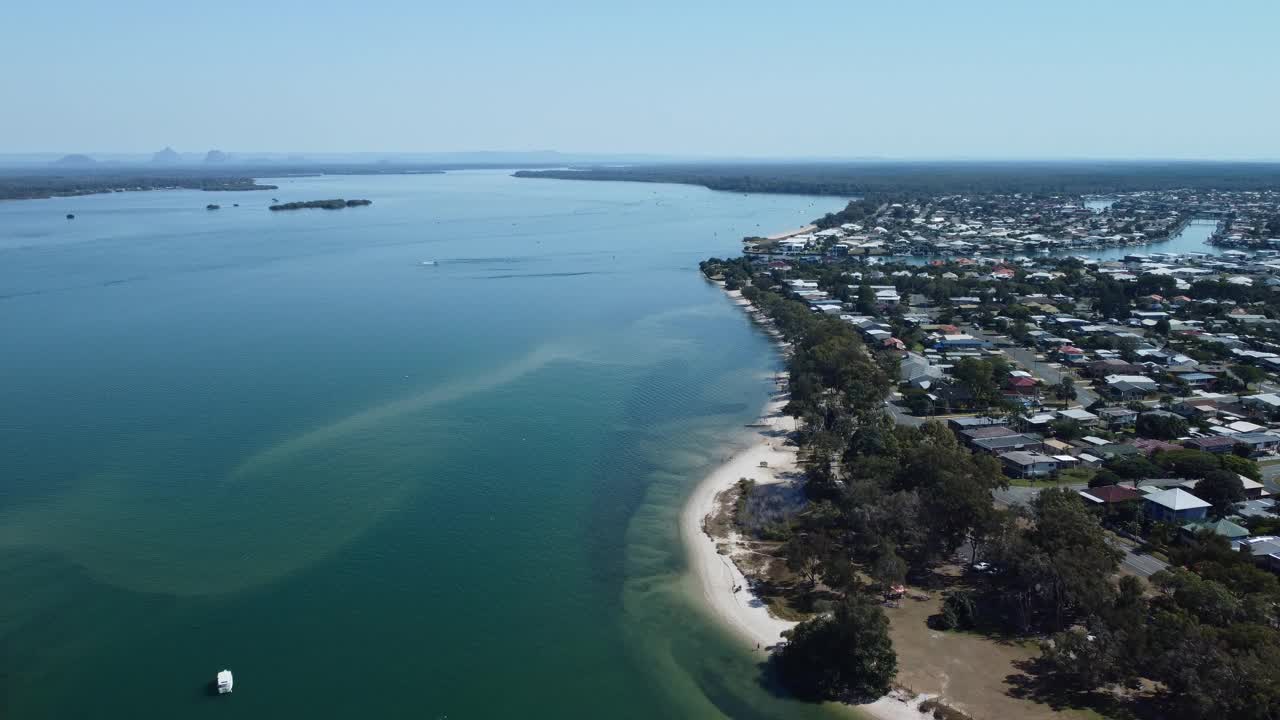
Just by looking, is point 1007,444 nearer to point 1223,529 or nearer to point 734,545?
point 1223,529

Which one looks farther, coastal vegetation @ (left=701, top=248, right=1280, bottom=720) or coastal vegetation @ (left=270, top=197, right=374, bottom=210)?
coastal vegetation @ (left=270, top=197, right=374, bottom=210)

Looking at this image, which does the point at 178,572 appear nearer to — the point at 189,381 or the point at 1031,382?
the point at 189,381

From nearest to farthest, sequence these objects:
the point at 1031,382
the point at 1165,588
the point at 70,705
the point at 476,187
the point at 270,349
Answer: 1. the point at 70,705
2. the point at 1165,588
3. the point at 1031,382
4. the point at 270,349
5. the point at 476,187

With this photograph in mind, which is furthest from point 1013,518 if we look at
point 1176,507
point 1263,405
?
point 1263,405

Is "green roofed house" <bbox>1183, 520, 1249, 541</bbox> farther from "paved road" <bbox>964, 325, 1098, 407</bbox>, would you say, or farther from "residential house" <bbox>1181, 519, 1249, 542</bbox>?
"paved road" <bbox>964, 325, 1098, 407</bbox>

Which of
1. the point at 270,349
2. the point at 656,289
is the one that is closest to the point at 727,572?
the point at 270,349

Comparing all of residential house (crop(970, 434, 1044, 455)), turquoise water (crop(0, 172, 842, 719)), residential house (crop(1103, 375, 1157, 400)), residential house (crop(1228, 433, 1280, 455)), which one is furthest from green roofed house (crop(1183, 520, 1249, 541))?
residential house (crop(1103, 375, 1157, 400))

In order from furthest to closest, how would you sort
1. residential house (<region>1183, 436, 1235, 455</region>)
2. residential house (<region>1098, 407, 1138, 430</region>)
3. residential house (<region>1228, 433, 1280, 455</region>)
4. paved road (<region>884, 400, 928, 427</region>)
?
paved road (<region>884, 400, 928, 427</region>), residential house (<region>1098, 407, 1138, 430</region>), residential house (<region>1228, 433, 1280, 455</region>), residential house (<region>1183, 436, 1235, 455</region>)
